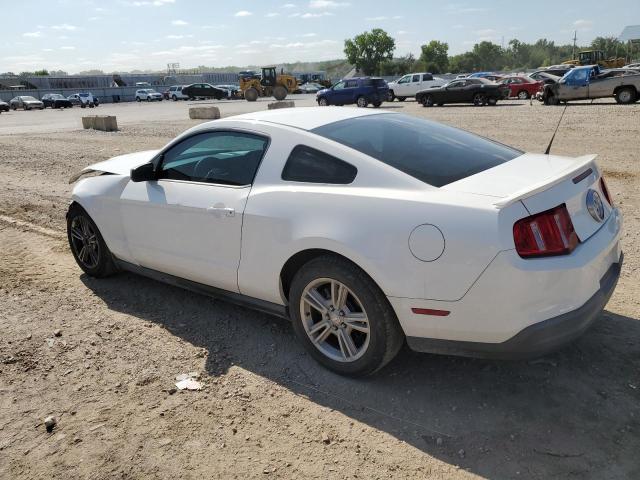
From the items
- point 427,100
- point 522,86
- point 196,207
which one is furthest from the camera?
point 522,86

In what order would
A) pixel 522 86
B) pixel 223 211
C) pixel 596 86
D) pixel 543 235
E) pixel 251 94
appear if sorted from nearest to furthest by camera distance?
pixel 543 235
pixel 223 211
pixel 596 86
pixel 522 86
pixel 251 94

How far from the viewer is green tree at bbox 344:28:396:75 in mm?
123500

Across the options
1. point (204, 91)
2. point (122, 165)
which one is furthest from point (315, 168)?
point (204, 91)

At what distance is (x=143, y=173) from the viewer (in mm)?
4137

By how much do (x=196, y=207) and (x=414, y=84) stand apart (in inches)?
1218

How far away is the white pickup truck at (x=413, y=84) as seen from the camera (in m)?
32.4

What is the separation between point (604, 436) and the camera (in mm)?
2605

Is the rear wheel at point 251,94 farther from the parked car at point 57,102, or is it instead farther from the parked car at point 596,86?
the parked car at point 596,86

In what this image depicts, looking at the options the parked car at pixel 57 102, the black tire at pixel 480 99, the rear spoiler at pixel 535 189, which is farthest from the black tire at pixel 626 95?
the parked car at pixel 57 102

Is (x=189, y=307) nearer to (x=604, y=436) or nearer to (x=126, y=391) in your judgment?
(x=126, y=391)

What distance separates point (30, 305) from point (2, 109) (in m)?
50.1

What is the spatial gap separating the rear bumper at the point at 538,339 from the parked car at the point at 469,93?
82.5 feet

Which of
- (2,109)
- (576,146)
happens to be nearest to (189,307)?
(576,146)

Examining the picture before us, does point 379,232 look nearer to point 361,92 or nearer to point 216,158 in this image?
point 216,158
